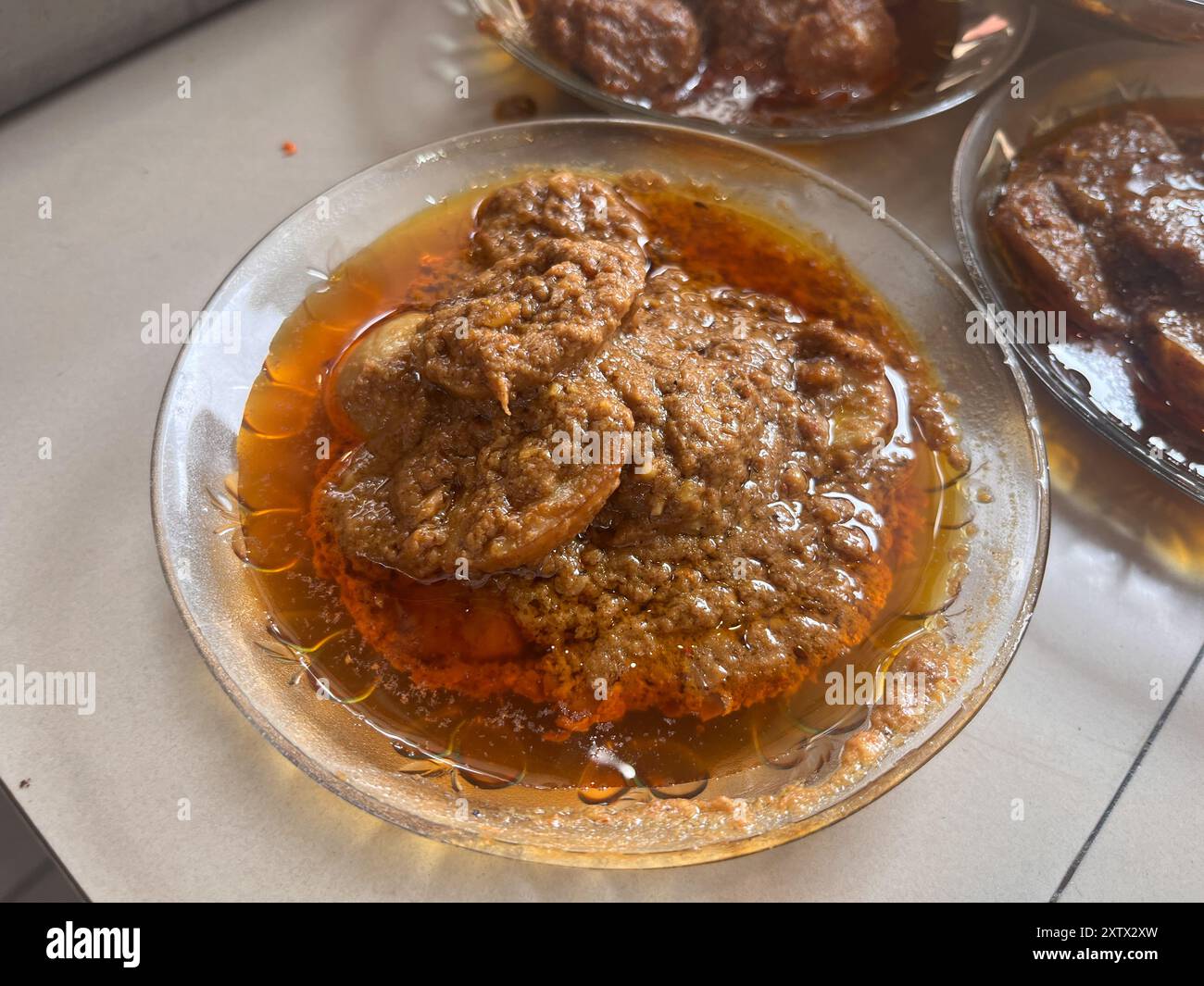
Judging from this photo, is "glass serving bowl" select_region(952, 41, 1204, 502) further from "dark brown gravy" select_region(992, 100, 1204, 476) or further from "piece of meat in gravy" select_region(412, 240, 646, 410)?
"piece of meat in gravy" select_region(412, 240, 646, 410)

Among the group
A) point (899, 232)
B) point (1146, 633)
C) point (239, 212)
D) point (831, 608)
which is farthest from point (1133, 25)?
point (239, 212)

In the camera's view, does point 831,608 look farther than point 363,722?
Yes

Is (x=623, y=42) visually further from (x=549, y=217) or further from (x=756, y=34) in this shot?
(x=549, y=217)

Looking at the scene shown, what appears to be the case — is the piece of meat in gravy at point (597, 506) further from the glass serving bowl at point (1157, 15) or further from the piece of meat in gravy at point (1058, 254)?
the glass serving bowl at point (1157, 15)

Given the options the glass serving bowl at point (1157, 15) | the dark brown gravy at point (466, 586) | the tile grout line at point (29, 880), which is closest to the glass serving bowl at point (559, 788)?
the dark brown gravy at point (466, 586)

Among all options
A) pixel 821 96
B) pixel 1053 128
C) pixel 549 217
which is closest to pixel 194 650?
pixel 549 217

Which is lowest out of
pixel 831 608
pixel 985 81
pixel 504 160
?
pixel 831 608

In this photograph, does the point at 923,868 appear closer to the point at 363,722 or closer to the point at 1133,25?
the point at 363,722
